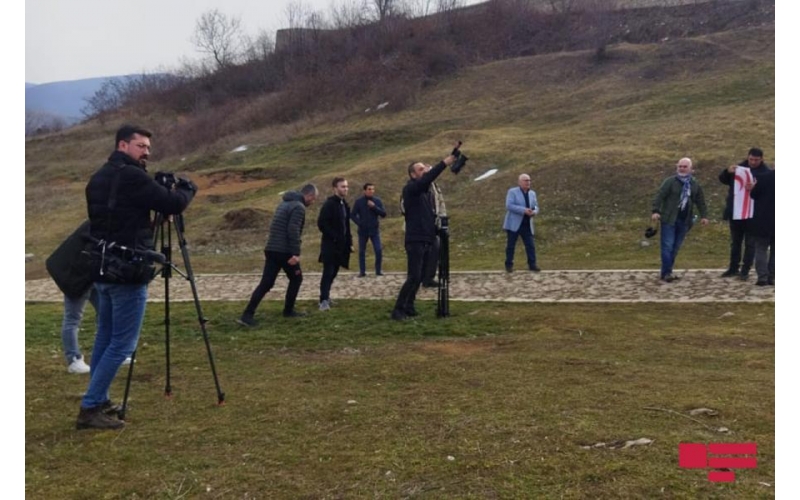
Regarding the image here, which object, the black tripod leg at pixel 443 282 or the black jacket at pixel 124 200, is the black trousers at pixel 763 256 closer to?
the black tripod leg at pixel 443 282

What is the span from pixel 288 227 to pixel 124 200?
4.57 metres

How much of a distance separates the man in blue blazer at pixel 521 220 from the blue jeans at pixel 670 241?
2623mm

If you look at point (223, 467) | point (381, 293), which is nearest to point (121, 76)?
point (381, 293)

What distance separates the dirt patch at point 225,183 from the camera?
33250 mm

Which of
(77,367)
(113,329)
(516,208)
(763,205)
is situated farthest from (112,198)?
(763,205)

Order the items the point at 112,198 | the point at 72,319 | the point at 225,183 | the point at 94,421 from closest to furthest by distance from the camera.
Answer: the point at 112,198 → the point at 94,421 → the point at 72,319 → the point at 225,183

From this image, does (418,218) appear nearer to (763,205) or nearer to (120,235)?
(120,235)

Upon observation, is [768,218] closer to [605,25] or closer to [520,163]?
[520,163]

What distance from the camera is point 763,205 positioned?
36.4 feet

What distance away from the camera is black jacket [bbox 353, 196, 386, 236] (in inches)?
580

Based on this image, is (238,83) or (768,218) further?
(238,83)

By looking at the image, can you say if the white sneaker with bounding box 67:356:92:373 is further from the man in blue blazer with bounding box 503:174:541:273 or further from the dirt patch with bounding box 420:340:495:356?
the man in blue blazer with bounding box 503:174:541:273

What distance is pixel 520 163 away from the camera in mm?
26938

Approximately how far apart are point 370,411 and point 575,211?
53.2 feet
